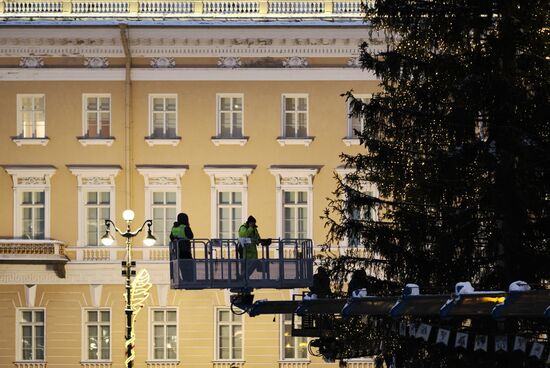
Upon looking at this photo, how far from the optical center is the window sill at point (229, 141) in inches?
2103

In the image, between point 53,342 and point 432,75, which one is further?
point 53,342

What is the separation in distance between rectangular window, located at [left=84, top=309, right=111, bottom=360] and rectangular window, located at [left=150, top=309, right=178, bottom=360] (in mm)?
1063

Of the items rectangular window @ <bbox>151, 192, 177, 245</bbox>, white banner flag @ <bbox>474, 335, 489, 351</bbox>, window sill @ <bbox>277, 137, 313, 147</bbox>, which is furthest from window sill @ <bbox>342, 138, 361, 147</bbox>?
white banner flag @ <bbox>474, 335, 489, 351</bbox>

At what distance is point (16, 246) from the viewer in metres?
53.1

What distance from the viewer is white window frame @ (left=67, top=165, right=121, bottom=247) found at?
175 ft

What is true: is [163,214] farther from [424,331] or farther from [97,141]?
[424,331]

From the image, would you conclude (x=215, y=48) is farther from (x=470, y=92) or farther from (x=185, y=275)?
(x=470, y=92)

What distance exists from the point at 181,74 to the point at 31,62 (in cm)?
354

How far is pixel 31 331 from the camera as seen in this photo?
5362 centimetres

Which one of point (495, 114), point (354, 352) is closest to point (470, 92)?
point (495, 114)

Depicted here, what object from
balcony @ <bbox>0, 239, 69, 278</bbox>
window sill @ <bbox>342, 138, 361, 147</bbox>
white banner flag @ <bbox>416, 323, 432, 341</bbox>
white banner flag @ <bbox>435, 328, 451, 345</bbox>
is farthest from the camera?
window sill @ <bbox>342, 138, 361, 147</bbox>

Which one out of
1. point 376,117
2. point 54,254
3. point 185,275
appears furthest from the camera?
point 54,254

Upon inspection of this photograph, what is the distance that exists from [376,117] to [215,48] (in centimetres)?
1941

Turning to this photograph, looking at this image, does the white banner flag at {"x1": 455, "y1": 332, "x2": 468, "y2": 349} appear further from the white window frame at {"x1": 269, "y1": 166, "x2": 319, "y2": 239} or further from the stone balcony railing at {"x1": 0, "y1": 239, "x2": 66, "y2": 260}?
the stone balcony railing at {"x1": 0, "y1": 239, "x2": 66, "y2": 260}
